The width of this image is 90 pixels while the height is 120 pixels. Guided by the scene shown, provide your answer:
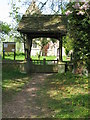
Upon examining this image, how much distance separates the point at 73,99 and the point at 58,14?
927cm

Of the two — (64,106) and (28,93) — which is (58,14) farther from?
(64,106)

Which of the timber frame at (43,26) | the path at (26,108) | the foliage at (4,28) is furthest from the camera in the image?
the foliage at (4,28)

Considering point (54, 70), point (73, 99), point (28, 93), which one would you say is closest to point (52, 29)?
point (54, 70)

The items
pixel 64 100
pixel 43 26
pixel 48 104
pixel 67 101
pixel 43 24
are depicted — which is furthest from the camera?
pixel 43 24

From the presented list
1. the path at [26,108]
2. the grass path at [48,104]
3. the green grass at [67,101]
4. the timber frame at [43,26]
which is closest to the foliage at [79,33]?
the timber frame at [43,26]

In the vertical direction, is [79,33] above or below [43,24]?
below

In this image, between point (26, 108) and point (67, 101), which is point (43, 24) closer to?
point (67, 101)

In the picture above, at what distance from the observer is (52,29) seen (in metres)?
12.9

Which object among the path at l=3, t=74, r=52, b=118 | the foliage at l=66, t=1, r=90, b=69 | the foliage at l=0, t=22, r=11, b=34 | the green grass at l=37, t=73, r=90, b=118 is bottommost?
the path at l=3, t=74, r=52, b=118

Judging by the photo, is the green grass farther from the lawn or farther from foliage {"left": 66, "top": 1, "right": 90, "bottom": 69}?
foliage {"left": 66, "top": 1, "right": 90, "bottom": 69}

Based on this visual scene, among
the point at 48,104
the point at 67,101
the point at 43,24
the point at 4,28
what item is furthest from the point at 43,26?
the point at 4,28

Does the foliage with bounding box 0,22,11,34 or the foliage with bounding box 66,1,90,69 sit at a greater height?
the foliage with bounding box 0,22,11,34

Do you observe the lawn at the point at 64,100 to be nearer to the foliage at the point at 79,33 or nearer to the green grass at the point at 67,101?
the green grass at the point at 67,101

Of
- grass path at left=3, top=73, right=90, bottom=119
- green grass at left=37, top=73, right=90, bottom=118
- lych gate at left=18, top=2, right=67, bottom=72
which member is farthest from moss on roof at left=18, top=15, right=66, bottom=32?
grass path at left=3, top=73, right=90, bottom=119
